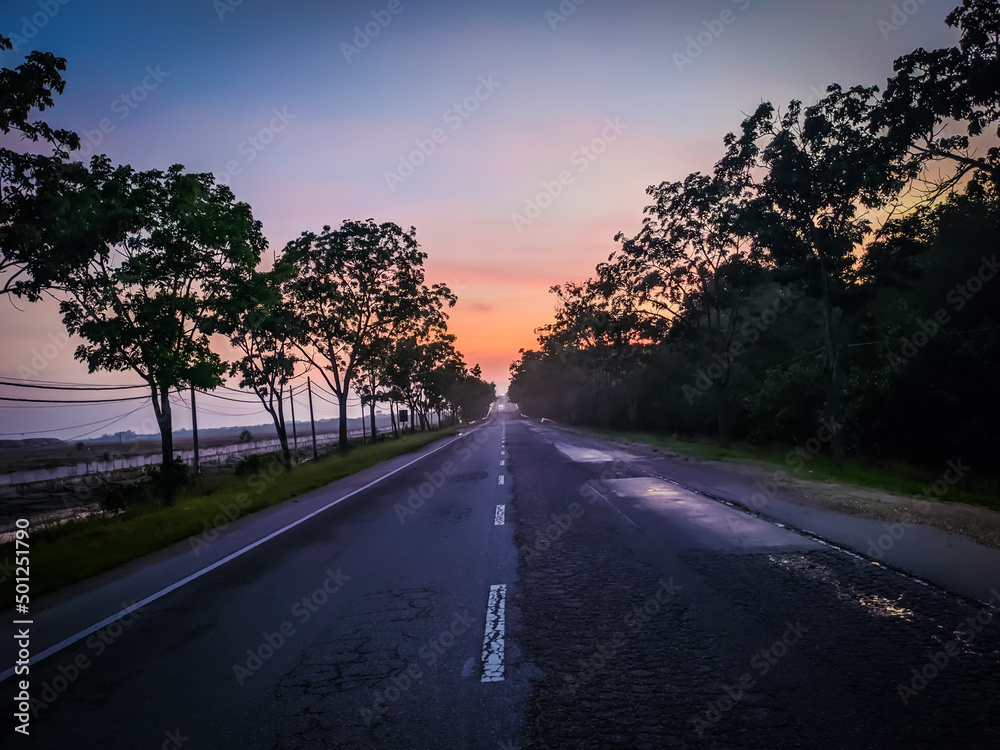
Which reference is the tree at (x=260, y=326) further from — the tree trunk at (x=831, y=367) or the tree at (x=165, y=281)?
the tree trunk at (x=831, y=367)

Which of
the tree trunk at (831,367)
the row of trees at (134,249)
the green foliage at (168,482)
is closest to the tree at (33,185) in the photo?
the row of trees at (134,249)

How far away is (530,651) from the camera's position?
477 cm

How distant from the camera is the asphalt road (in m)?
3.63

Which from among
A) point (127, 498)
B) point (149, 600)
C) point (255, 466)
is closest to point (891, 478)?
point (149, 600)

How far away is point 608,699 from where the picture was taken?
154 inches

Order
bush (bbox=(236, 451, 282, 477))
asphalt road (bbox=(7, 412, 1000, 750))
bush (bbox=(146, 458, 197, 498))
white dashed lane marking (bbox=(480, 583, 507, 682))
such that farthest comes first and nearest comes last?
bush (bbox=(236, 451, 282, 477)), bush (bbox=(146, 458, 197, 498)), white dashed lane marking (bbox=(480, 583, 507, 682)), asphalt road (bbox=(7, 412, 1000, 750))

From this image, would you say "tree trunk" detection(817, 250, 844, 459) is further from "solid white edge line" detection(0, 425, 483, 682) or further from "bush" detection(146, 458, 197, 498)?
"bush" detection(146, 458, 197, 498)

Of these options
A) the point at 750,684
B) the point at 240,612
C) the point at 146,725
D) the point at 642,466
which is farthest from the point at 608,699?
the point at 642,466

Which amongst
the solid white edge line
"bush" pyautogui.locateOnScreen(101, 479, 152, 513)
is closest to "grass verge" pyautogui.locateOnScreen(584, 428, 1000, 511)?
the solid white edge line

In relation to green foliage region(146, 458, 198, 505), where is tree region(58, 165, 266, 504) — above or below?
above

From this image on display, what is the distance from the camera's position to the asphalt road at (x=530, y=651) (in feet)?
11.9

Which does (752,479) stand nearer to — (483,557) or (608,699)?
(483,557)

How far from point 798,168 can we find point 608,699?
72.5 feet

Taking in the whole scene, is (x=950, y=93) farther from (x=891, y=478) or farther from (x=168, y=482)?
(x=168, y=482)
